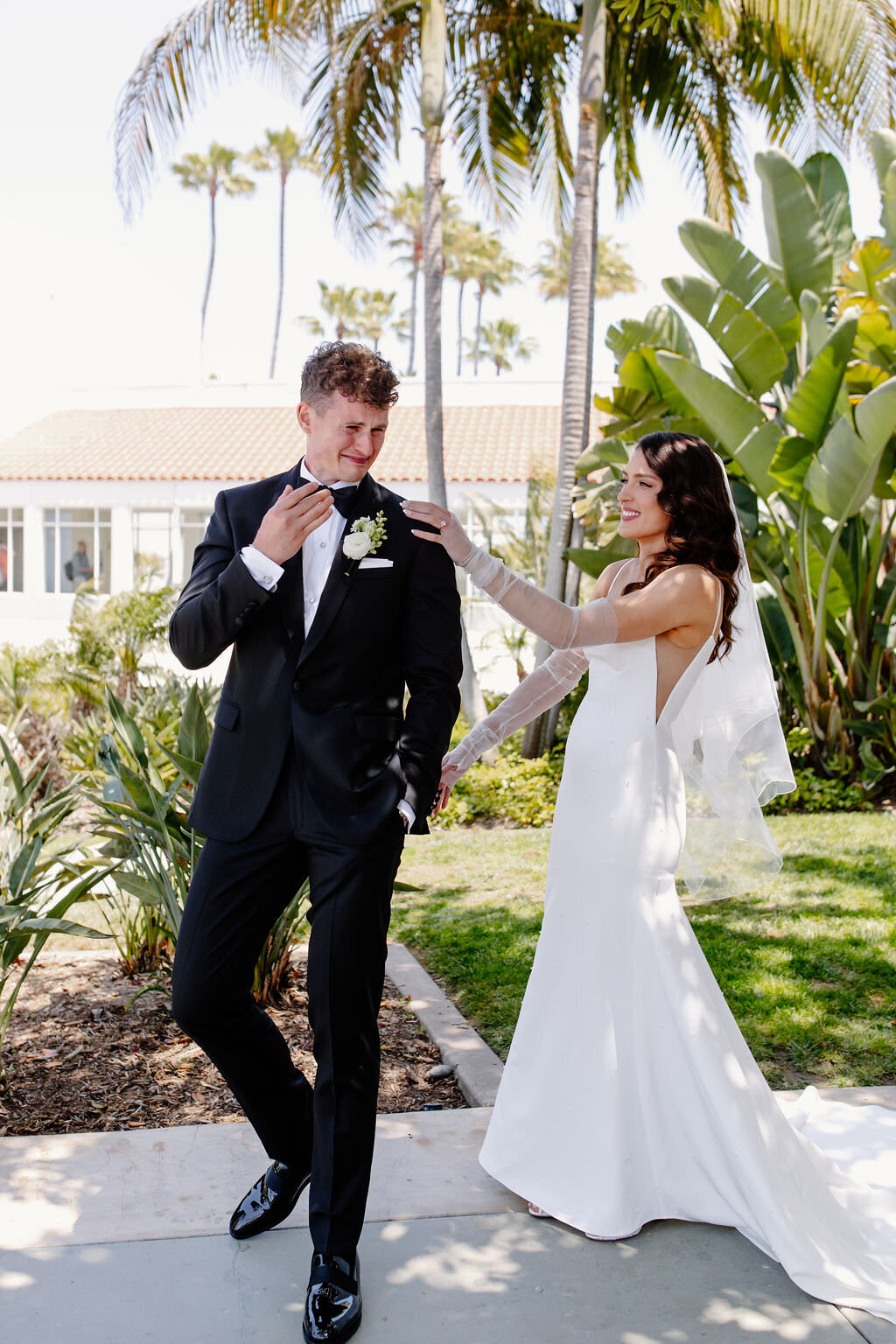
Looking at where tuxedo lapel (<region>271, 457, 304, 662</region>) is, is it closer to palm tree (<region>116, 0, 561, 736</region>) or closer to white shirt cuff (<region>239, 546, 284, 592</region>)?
white shirt cuff (<region>239, 546, 284, 592</region>)

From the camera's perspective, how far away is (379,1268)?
284cm

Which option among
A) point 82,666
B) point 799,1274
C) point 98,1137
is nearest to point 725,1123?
point 799,1274

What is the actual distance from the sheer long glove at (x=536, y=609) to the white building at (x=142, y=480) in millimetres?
20306

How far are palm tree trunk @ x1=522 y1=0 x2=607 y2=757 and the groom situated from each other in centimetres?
855

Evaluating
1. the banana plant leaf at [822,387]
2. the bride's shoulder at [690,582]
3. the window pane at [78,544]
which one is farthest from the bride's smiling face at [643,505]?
the window pane at [78,544]

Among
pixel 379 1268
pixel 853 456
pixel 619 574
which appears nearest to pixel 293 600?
pixel 619 574

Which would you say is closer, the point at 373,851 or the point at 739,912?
the point at 373,851

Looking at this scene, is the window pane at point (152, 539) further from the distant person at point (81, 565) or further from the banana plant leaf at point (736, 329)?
the banana plant leaf at point (736, 329)

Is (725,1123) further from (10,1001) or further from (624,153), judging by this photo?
(624,153)

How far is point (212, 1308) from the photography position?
2646 millimetres

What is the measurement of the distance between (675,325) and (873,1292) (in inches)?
375

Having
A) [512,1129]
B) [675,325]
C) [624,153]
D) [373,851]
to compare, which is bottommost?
[512,1129]

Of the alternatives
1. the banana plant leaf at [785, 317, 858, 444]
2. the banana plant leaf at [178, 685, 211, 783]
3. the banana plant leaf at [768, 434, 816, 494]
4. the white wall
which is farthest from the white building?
the banana plant leaf at [178, 685, 211, 783]

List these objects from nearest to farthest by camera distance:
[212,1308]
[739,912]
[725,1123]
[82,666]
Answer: [212,1308] → [725,1123] → [739,912] → [82,666]
